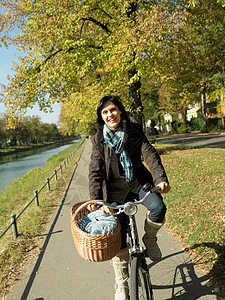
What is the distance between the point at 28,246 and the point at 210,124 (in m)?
36.0

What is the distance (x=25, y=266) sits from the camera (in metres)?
4.13

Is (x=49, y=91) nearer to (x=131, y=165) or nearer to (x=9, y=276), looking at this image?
(x=9, y=276)

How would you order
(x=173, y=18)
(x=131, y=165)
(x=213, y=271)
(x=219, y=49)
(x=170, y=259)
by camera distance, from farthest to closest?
(x=219, y=49), (x=173, y=18), (x=170, y=259), (x=213, y=271), (x=131, y=165)

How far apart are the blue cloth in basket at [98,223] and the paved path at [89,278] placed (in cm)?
144

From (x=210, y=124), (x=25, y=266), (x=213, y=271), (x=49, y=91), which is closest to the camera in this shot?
(x=213, y=271)

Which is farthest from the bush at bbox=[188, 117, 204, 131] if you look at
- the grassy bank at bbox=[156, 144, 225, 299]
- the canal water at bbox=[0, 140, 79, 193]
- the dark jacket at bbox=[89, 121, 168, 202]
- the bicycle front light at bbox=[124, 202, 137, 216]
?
the bicycle front light at bbox=[124, 202, 137, 216]

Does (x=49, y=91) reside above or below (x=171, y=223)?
above

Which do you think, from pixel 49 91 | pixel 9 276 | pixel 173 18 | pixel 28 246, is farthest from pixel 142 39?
pixel 9 276

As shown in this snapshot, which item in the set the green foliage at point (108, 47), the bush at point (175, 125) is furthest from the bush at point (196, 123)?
the green foliage at point (108, 47)

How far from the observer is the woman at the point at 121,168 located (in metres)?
2.55

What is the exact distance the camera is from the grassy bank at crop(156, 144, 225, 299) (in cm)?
367

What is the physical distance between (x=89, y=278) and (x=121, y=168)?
1.89 metres

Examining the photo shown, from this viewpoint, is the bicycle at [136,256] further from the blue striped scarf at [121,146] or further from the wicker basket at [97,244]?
the blue striped scarf at [121,146]

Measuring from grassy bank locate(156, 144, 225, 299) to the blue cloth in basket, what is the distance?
1711 millimetres
